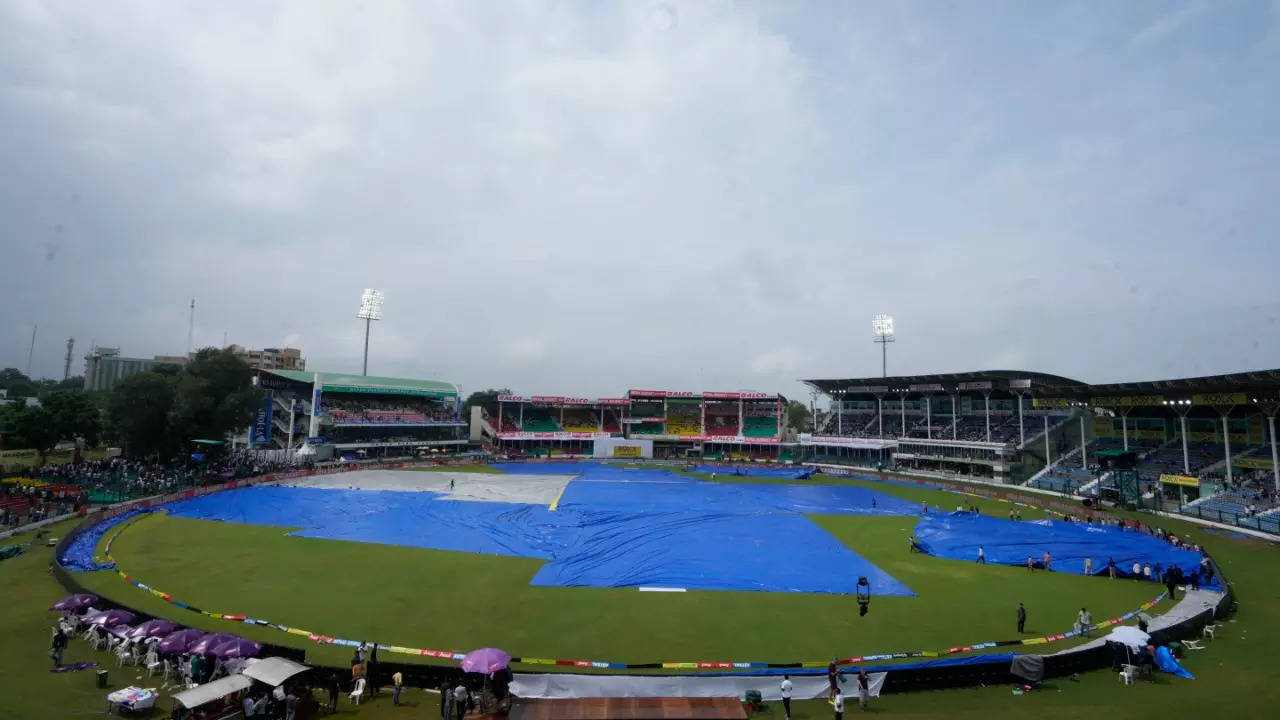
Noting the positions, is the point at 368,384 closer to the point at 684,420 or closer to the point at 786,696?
the point at 684,420

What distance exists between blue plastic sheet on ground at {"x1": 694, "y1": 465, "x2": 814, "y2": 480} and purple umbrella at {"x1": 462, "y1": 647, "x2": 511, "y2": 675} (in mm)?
50630

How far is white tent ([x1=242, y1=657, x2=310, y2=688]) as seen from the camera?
1203 centimetres

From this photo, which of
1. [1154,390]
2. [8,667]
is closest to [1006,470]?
[1154,390]

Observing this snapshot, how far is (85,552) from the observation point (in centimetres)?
2422

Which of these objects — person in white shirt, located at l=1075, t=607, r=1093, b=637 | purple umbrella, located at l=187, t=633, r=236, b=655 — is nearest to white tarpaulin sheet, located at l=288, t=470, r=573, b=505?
purple umbrella, located at l=187, t=633, r=236, b=655

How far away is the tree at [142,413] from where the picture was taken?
44.9 metres

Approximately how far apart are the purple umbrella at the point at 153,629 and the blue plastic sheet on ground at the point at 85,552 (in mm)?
10989

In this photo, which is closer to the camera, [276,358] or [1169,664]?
[1169,664]

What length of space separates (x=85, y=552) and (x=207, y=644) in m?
17.4

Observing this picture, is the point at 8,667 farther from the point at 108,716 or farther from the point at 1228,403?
the point at 1228,403

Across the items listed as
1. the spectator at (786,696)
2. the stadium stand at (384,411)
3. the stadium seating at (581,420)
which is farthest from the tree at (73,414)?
the spectator at (786,696)

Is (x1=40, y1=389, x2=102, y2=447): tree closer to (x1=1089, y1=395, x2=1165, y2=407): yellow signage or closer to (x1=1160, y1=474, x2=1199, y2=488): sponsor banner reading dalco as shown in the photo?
(x1=1160, y1=474, x2=1199, y2=488): sponsor banner reading dalco

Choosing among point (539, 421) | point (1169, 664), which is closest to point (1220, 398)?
point (1169, 664)

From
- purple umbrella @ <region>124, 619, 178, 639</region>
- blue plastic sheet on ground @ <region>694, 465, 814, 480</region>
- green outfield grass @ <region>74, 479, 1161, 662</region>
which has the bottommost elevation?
blue plastic sheet on ground @ <region>694, 465, 814, 480</region>
